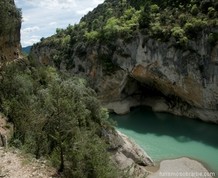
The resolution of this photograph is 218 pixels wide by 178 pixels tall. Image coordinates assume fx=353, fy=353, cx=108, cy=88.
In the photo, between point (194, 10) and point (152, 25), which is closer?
point (194, 10)

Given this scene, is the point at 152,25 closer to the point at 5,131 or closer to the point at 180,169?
the point at 180,169

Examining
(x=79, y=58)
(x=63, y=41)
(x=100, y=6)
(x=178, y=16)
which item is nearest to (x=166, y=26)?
(x=178, y=16)

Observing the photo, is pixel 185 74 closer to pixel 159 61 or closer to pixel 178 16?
pixel 159 61

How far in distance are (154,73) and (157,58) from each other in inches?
69.8

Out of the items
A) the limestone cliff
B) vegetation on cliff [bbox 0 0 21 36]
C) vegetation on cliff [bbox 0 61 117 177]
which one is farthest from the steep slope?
vegetation on cliff [bbox 0 0 21 36]

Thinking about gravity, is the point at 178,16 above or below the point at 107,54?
above

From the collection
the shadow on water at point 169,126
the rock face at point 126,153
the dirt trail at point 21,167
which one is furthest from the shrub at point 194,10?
the dirt trail at point 21,167

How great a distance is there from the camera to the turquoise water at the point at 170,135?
27906mm

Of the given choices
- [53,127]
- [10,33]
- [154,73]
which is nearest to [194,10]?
[154,73]

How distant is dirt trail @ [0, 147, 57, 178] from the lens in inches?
422

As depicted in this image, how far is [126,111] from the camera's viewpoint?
42688 mm

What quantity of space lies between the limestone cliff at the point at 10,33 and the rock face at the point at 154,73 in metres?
10.8

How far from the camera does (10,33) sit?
76.3 feet

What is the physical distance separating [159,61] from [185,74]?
135 inches
